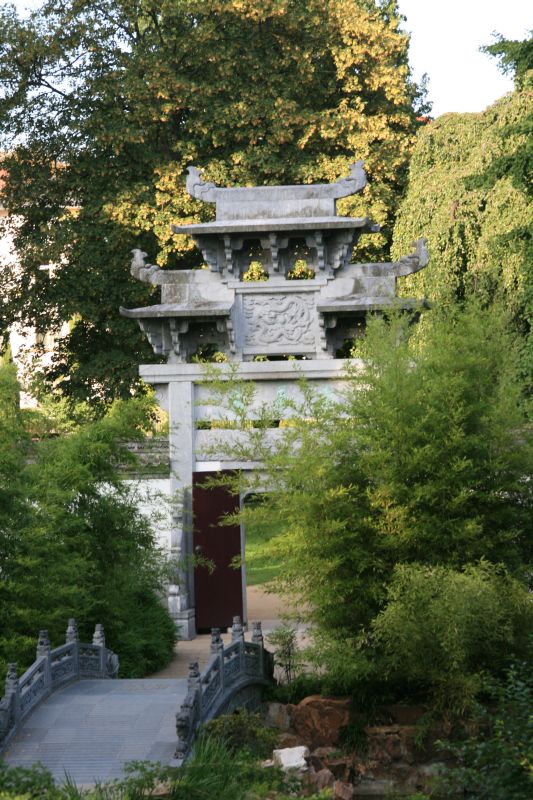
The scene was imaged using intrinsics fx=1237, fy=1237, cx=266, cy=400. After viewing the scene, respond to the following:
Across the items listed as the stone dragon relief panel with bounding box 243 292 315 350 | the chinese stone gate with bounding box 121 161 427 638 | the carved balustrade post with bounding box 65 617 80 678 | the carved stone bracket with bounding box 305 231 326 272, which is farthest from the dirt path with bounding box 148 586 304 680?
the carved stone bracket with bounding box 305 231 326 272

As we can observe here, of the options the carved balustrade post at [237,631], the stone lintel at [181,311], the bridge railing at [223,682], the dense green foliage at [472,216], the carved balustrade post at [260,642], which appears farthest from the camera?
the dense green foliage at [472,216]

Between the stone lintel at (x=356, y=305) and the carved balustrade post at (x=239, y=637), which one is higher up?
the stone lintel at (x=356, y=305)

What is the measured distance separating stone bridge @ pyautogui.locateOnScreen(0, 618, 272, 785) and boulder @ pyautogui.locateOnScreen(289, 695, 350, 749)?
585 millimetres

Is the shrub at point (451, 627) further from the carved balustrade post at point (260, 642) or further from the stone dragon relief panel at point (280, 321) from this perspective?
the stone dragon relief panel at point (280, 321)

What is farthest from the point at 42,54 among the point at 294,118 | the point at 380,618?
the point at 380,618

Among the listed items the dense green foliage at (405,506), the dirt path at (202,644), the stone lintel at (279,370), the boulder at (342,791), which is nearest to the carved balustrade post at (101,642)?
the dirt path at (202,644)

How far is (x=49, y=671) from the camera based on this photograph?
37.1 feet

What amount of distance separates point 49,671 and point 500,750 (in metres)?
4.15

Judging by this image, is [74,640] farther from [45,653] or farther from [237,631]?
[237,631]

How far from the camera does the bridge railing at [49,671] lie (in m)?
10.4

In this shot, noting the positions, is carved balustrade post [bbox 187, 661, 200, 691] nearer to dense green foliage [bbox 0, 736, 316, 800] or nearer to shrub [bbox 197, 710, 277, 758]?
shrub [bbox 197, 710, 277, 758]

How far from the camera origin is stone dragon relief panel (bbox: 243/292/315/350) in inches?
641

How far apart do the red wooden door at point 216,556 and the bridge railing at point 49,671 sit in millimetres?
3167

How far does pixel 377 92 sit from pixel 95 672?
1512 centimetres
